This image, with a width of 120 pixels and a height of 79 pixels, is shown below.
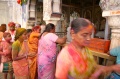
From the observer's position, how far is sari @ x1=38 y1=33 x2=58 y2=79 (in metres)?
2.92

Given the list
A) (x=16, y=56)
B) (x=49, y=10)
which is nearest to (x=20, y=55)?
(x=16, y=56)

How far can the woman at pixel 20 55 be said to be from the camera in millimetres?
3021

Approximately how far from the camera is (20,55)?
124 inches

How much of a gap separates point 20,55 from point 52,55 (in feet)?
1.95

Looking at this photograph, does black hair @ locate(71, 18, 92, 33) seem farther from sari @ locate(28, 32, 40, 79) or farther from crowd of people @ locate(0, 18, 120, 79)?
sari @ locate(28, 32, 40, 79)

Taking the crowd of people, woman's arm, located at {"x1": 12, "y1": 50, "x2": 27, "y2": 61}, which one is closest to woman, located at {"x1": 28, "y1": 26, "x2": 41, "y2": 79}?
the crowd of people

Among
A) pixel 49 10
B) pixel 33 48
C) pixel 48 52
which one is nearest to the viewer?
pixel 48 52

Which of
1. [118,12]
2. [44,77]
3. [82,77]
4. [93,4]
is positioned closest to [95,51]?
[118,12]

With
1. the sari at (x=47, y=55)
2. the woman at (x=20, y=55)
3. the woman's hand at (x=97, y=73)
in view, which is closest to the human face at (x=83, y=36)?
the woman's hand at (x=97, y=73)

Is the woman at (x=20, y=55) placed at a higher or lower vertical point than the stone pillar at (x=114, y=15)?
lower

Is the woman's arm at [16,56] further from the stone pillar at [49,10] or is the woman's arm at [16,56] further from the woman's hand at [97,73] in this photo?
the stone pillar at [49,10]

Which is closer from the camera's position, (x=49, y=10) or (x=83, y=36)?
(x=83, y=36)

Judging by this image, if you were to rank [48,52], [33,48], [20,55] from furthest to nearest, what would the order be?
1. [33,48]
2. [20,55]
3. [48,52]

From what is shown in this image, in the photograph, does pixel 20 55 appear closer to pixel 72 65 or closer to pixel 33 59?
pixel 33 59
